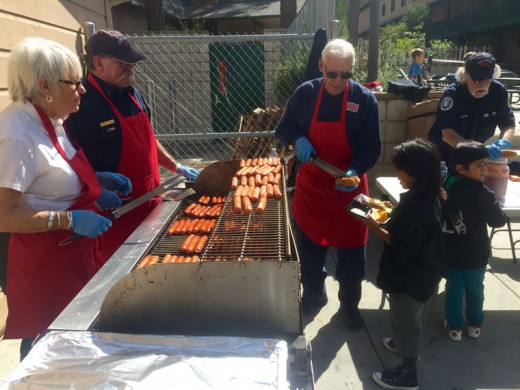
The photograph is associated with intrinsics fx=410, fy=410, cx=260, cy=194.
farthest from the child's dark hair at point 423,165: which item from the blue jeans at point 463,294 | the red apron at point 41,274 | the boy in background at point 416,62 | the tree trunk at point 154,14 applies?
the tree trunk at point 154,14

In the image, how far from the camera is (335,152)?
10.8 feet

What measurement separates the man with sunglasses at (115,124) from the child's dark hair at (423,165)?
1.75 metres

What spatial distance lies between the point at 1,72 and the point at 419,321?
3.68 meters

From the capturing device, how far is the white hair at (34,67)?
1870mm

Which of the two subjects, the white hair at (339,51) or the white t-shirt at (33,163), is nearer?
the white t-shirt at (33,163)

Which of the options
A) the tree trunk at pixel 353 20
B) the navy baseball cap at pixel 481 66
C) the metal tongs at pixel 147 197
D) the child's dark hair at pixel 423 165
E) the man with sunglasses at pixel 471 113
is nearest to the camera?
the metal tongs at pixel 147 197

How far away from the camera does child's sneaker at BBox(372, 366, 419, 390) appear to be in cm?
280

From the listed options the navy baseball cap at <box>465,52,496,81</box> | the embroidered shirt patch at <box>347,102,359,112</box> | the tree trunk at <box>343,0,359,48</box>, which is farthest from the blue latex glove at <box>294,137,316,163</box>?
the tree trunk at <box>343,0,359,48</box>

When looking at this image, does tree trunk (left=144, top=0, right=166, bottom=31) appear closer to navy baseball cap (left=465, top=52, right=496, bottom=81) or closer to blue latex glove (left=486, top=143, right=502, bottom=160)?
navy baseball cap (left=465, top=52, right=496, bottom=81)

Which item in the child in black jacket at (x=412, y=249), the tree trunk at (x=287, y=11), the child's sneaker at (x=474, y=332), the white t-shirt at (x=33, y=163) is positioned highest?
the tree trunk at (x=287, y=11)

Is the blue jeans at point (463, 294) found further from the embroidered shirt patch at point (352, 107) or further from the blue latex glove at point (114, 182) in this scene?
the blue latex glove at point (114, 182)

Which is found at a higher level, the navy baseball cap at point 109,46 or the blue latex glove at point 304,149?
the navy baseball cap at point 109,46

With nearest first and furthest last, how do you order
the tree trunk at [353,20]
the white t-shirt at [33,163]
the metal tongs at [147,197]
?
the white t-shirt at [33,163], the metal tongs at [147,197], the tree trunk at [353,20]

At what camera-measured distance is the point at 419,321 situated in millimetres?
2742
